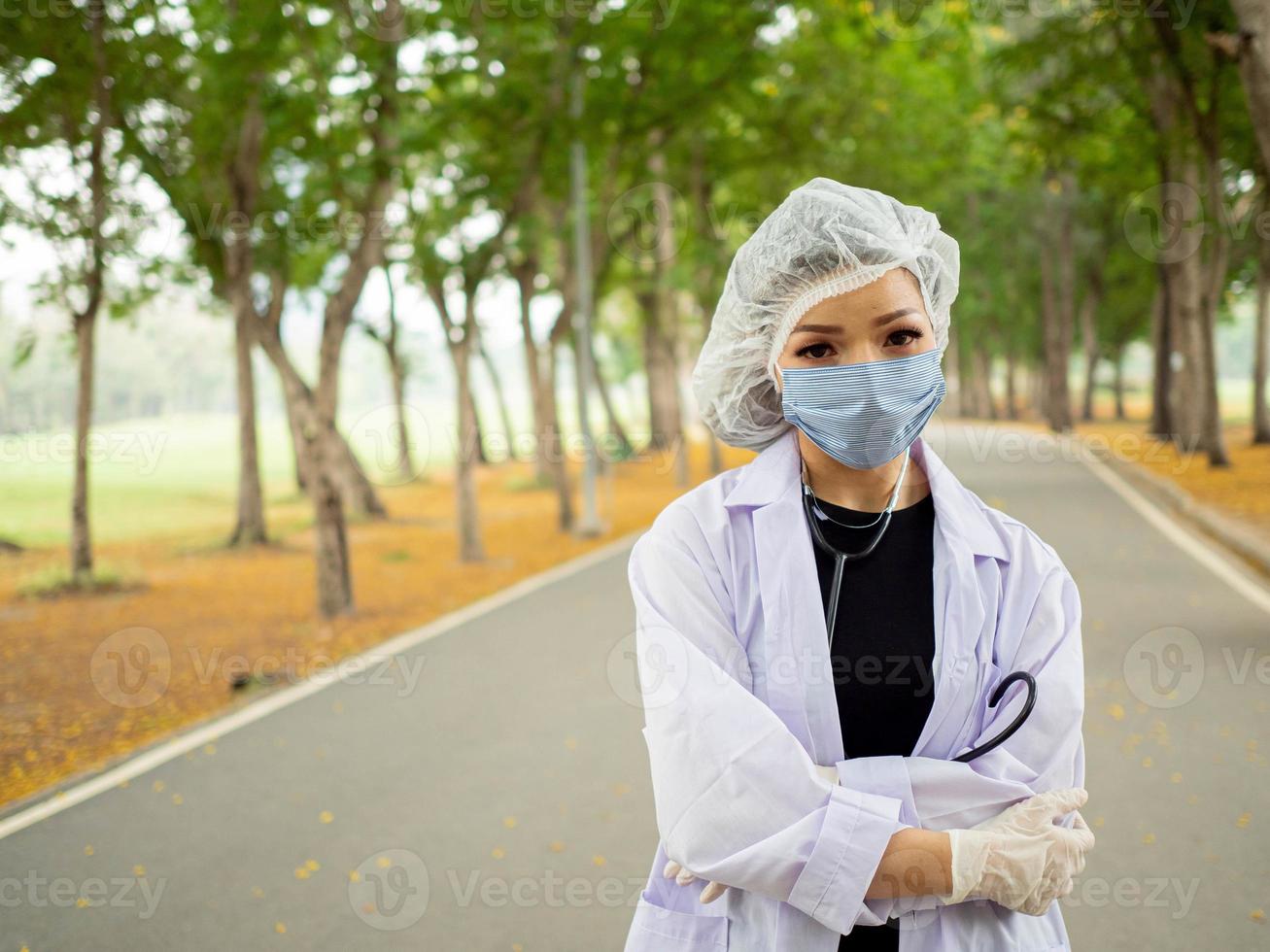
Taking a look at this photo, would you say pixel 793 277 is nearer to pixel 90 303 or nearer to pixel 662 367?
pixel 90 303

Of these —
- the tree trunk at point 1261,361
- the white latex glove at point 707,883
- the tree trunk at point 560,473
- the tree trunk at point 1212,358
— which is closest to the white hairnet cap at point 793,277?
the white latex glove at point 707,883

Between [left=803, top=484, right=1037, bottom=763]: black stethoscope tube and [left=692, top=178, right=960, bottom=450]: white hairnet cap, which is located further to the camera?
[left=692, top=178, right=960, bottom=450]: white hairnet cap

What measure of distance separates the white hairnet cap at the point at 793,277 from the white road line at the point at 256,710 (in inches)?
183

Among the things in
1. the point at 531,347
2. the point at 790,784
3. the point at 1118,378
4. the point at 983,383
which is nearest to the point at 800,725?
the point at 790,784

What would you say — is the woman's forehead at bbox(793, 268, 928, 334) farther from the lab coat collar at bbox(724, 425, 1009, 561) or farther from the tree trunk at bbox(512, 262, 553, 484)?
the tree trunk at bbox(512, 262, 553, 484)

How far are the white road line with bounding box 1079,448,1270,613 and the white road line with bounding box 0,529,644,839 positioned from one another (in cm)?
663

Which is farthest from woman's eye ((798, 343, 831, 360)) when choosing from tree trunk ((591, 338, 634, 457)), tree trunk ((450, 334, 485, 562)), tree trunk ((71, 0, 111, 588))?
tree trunk ((591, 338, 634, 457))

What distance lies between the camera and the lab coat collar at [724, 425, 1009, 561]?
7.16ft

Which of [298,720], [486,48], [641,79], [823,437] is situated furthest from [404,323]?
[823,437]

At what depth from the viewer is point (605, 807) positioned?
17.4 ft

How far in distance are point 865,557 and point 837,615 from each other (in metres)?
0.14

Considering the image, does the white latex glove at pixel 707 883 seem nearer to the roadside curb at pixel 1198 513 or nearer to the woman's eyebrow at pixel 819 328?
the woman's eyebrow at pixel 819 328

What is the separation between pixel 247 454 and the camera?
18.5m

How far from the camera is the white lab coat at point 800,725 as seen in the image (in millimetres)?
1954
